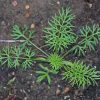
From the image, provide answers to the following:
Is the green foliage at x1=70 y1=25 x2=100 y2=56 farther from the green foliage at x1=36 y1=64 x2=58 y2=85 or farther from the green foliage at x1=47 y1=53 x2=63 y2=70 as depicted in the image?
the green foliage at x1=36 y1=64 x2=58 y2=85

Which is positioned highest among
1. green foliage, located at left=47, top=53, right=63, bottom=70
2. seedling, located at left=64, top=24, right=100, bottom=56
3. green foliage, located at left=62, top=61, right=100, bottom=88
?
seedling, located at left=64, top=24, right=100, bottom=56

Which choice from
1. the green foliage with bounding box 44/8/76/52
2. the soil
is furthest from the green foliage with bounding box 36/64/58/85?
the green foliage with bounding box 44/8/76/52

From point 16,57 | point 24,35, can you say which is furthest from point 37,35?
point 16,57

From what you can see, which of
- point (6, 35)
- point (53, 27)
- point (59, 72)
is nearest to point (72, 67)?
point (59, 72)

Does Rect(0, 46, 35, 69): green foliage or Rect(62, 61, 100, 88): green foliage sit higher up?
Rect(0, 46, 35, 69): green foliage

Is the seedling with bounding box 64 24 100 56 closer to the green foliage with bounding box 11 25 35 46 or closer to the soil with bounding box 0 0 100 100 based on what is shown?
the soil with bounding box 0 0 100 100

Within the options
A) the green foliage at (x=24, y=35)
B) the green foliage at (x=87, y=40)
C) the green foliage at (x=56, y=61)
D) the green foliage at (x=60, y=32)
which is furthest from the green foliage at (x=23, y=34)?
the green foliage at (x=87, y=40)

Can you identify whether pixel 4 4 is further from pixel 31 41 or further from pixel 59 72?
pixel 59 72

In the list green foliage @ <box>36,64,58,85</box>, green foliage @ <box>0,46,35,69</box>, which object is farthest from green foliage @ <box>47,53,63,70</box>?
green foliage @ <box>0,46,35,69</box>

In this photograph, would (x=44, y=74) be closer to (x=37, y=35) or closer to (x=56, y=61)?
(x=56, y=61)
